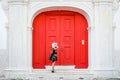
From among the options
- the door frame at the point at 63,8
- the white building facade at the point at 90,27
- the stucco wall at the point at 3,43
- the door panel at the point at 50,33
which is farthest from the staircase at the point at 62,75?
the stucco wall at the point at 3,43

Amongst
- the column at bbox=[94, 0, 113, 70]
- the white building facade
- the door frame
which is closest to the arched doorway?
the door frame

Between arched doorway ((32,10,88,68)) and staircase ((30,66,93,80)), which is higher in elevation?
arched doorway ((32,10,88,68))

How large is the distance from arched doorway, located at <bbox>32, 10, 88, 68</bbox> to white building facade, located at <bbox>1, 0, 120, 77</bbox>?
73 centimetres

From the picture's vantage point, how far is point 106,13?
17.6 m

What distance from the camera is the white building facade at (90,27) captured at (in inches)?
688

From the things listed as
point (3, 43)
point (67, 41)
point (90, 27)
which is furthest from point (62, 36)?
point (3, 43)

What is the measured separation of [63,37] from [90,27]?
1.52 m

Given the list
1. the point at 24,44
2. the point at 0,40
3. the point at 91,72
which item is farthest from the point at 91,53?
the point at 0,40

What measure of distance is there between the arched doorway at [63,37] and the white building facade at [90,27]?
732 mm

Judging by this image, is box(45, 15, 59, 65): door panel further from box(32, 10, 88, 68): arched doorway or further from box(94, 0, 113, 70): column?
box(94, 0, 113, 70): column

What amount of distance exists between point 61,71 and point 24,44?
7.19 feet

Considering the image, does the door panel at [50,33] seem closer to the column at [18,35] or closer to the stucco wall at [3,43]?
the column at [18,35]

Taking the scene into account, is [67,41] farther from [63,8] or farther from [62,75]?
[62,75]

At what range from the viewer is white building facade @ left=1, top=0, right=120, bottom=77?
688 inches
